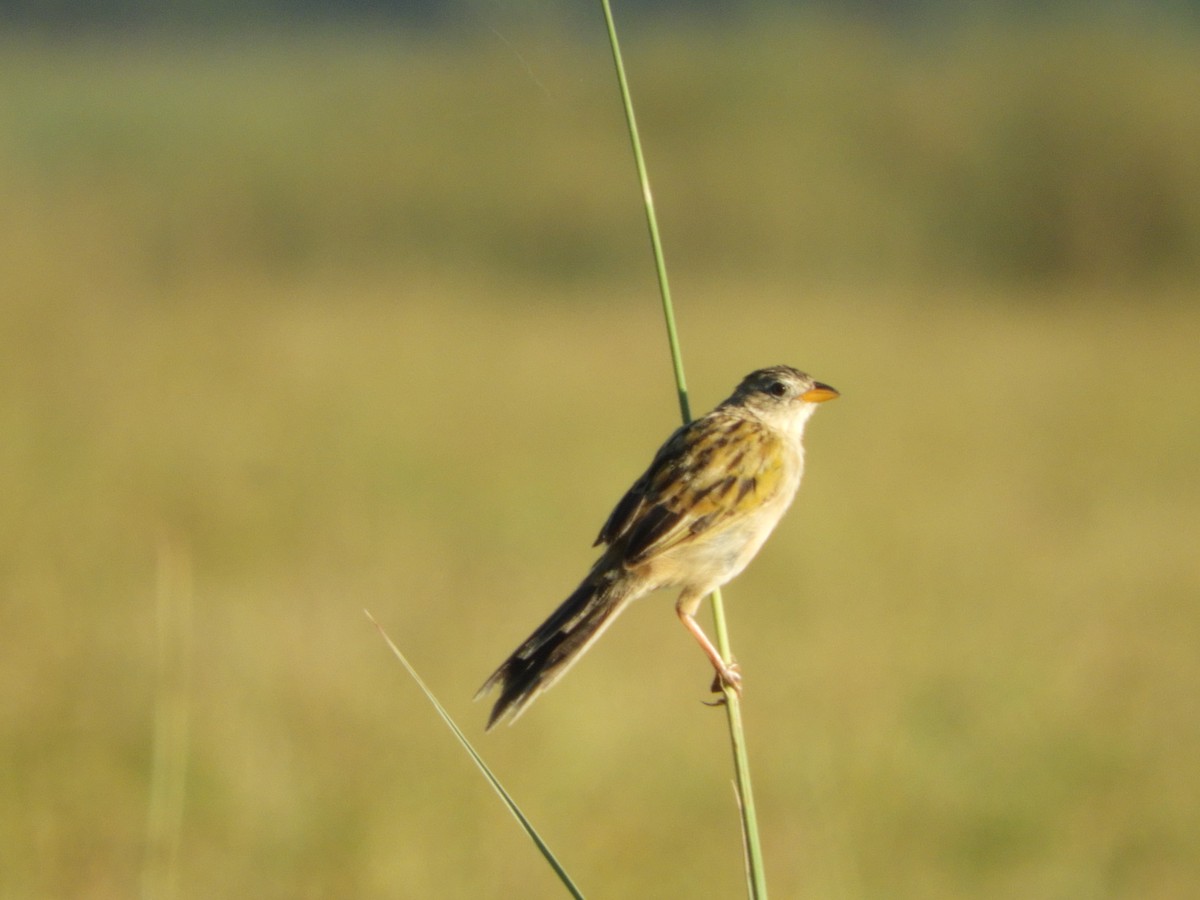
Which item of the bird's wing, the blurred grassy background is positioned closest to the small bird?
the bird's wing

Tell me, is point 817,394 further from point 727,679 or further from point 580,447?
point 580,447

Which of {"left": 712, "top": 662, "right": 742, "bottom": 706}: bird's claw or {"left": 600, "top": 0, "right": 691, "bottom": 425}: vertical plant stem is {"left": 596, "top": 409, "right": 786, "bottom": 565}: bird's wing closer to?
{"left": 712, "top": 662, "right": 742, "bottom": 706}: bird's claw

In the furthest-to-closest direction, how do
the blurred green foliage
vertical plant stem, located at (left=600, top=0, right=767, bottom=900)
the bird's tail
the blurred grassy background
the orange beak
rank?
the blurred green foliage, the blurred grassy background, the orange beak, the bird's tail, vertical plant stem, located at (left=600, top=0, right=767, bottom=900)

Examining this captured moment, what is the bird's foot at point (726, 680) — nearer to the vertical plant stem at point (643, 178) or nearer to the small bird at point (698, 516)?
the small bird at point (698, 516)

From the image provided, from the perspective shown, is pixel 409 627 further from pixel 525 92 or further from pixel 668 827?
pixel 525 92

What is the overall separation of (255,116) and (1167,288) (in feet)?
59.4

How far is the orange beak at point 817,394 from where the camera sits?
Result: 3.14m

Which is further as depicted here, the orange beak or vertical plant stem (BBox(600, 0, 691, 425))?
the orange beak

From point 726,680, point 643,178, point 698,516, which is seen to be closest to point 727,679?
point 726,680

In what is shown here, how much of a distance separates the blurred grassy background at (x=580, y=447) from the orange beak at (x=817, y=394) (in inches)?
31.9

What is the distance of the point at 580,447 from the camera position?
53.2 feet

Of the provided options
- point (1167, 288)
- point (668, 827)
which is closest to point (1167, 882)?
point (668, 827)

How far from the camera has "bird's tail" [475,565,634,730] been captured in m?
2.29

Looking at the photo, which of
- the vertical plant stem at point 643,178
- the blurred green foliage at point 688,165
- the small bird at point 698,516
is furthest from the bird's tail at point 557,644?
the blurred green foliage at point 688,165
